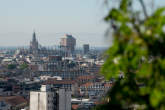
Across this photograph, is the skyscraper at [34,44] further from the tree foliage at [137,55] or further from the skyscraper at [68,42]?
the tree foliage at [137,55]

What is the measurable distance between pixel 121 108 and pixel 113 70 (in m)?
0.28

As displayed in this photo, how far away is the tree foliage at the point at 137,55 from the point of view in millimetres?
3008

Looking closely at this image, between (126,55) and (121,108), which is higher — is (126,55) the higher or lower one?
the higher one

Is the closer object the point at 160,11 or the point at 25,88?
the point at 160,11

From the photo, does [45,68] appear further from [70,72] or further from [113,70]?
[113,70]

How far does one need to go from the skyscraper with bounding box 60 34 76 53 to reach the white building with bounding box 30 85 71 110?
150 meters

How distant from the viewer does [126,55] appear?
3.06m

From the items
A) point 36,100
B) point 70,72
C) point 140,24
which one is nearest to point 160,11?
point 140,24

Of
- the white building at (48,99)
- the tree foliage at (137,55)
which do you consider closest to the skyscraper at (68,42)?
the white building at (48,99)

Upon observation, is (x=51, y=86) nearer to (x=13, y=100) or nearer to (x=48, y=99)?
(x=48, y=99)

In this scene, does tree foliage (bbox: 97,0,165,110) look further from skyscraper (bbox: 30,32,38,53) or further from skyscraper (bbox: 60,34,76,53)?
skyscraper (bbox: 60,34,76,53)

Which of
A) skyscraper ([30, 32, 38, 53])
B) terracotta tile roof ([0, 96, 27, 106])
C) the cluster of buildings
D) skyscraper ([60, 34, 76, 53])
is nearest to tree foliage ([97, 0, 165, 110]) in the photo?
the cluster of buildings

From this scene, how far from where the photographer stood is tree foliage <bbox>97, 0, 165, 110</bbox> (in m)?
3.01

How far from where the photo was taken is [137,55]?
3.05 meters
